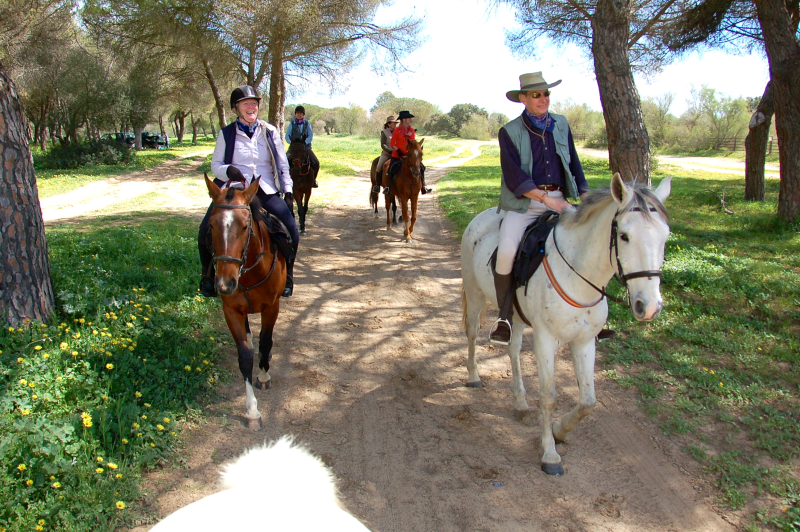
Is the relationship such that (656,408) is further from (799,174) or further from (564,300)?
(799,174)

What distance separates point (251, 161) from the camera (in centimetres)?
491

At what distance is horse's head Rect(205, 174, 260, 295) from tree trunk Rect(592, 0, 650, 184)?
247 inches

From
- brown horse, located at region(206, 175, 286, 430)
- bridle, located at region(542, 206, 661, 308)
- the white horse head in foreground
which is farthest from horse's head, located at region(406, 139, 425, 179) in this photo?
the white horse head in foreground

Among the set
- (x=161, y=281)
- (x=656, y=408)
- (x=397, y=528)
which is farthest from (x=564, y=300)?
(x=161, y=281)

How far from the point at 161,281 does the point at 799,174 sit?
36.5 feet

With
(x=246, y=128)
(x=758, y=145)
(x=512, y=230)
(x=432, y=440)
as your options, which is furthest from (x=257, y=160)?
(x=758, y=145)

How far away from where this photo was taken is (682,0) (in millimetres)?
12250

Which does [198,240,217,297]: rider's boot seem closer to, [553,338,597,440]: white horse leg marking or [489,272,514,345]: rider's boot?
[489,272,514,345]: rider's boot

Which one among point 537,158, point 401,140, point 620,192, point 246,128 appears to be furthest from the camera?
point 401,140

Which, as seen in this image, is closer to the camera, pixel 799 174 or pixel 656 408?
pixel 656 408

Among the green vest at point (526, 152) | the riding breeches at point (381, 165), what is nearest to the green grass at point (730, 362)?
the green vest at point (526, 152)

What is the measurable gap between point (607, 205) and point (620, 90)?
530 cm

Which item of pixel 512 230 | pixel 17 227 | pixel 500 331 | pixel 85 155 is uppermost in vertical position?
pixel 85 155

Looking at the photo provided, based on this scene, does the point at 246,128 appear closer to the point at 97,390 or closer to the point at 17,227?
the point at 17,227
